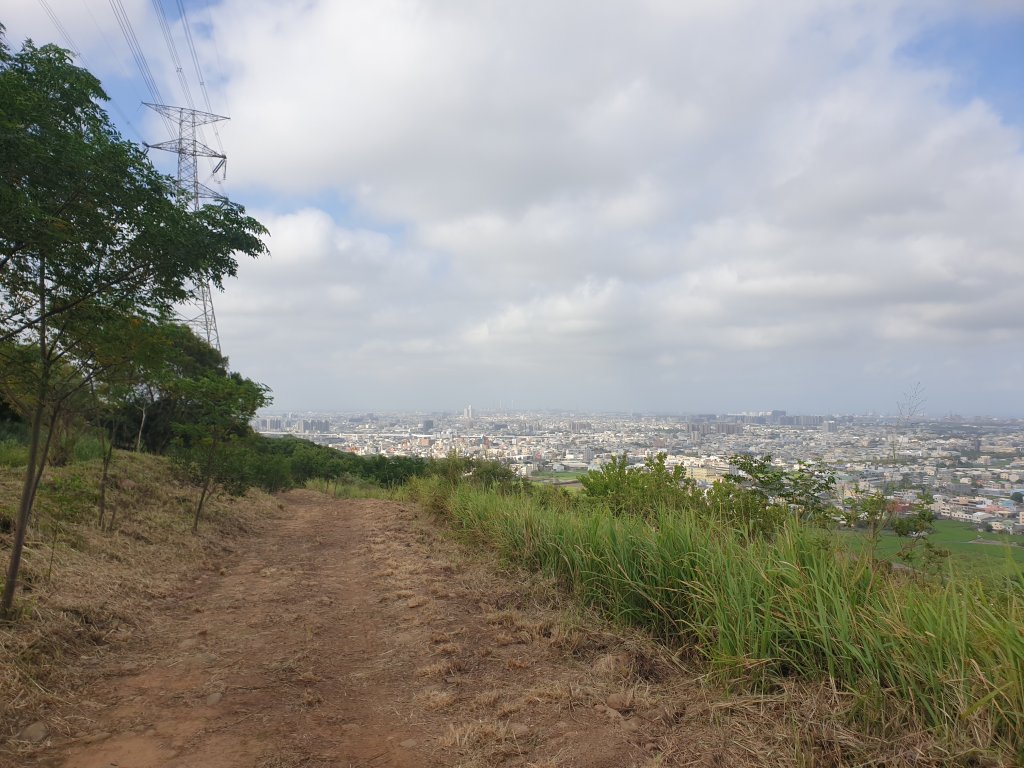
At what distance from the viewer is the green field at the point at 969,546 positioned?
3408mm

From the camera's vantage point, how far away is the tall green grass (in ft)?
8.62

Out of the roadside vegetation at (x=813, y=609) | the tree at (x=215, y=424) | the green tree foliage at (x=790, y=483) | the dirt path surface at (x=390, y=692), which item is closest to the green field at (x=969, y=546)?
the roadside vegetation at (x=813, y=609)

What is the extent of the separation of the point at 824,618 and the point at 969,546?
226 centimetres

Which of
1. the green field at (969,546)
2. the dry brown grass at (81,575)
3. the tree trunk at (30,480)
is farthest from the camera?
the tree trunk at (30,480)

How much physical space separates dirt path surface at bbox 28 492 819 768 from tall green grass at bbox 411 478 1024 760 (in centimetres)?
42

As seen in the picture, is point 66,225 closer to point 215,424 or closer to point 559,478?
point 215,424

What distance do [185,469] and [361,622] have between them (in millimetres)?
7508

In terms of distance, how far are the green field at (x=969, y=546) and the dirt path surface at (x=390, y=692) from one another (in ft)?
5.39

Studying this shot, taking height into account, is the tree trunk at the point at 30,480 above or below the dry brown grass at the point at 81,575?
above

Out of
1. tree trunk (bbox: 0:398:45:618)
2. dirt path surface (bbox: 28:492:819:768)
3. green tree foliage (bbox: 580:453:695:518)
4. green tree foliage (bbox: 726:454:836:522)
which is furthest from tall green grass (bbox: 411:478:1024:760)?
tree trunk (bbox: 0:398:45:618)

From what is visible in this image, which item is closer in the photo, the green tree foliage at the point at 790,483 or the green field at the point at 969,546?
the green field at the point at 969,546

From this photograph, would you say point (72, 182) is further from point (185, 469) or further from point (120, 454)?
point (120, 454)

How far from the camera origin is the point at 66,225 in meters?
4.19

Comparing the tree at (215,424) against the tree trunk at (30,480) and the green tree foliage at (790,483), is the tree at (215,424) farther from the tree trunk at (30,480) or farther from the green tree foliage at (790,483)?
the green tree foliage at (790,483)
